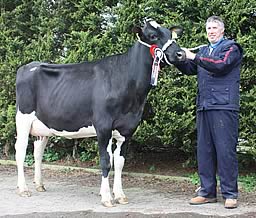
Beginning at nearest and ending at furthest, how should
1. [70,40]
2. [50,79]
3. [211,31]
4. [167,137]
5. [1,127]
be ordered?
[211,31], [50,79], [167,137], [70,40], [1,127]

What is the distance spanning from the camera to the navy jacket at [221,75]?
6.18 metres

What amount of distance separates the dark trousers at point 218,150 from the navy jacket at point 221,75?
129 mm

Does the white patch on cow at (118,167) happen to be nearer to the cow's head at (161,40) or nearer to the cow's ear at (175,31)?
the cow's head at (161,40)

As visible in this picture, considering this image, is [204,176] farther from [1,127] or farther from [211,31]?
[1,127]

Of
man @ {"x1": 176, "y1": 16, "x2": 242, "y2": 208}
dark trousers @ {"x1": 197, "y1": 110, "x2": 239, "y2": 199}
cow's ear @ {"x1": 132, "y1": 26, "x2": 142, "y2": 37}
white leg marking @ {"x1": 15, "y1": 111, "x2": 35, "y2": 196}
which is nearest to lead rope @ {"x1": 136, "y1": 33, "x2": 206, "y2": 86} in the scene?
cow's ear @ {"x1": 132, "y1": 26, "x2": 142, "y2": 37}

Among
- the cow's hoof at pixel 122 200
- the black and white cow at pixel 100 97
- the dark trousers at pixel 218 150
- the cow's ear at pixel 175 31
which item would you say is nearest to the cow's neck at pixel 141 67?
the black and white cow at pixel 100 97

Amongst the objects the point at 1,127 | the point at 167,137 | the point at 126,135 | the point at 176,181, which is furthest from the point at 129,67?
the point at 1,127

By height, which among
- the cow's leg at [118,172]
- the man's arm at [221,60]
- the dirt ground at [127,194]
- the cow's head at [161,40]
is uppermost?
the cow's head at [161,40]

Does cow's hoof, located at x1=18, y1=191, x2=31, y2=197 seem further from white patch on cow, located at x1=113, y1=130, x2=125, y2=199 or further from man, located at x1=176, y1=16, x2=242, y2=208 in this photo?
man, located at x1=176, y1=16, x2=242, y2=208

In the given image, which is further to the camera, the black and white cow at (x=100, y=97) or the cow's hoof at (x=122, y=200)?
the cow's hoof at (x=122, y=200)

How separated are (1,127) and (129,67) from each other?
13.5 ft

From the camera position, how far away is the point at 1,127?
9.85m

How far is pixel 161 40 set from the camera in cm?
638

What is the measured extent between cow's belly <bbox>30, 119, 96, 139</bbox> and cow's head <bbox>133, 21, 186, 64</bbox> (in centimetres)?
136
